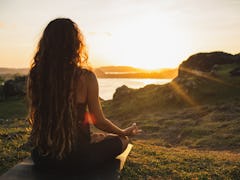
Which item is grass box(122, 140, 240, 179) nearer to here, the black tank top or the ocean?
the black tank top

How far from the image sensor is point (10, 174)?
6695 millimetres

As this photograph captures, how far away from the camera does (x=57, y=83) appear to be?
6035mm

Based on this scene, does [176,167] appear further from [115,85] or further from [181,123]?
[115,85]

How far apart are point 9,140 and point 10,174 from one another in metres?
6.26

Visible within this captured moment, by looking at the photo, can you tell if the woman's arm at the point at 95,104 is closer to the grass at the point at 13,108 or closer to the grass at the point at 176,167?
the grass at the point at 176,167

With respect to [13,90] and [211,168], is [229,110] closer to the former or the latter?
[211,168]

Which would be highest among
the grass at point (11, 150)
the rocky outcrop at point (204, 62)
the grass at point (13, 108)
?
the rocky outcrop at point (204, 62)

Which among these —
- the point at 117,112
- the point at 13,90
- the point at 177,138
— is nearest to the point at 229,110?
the point at 177,138

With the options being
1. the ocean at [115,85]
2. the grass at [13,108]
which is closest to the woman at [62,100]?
the grass at [13,108]

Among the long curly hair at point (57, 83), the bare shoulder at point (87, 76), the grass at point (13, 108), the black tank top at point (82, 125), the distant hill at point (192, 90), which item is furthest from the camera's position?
the grass at point (13, 108)

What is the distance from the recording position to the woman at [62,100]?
5.98 metres

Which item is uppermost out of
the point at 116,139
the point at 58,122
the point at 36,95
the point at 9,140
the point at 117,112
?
the point at 36,95

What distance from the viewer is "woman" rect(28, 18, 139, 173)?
236 inches

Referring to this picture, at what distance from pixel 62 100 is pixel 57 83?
1.17 feet
